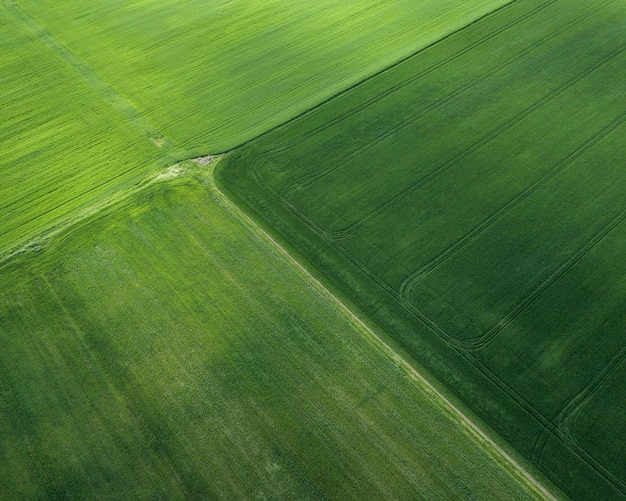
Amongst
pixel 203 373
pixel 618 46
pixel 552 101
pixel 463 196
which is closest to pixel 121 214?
pixel 203 373

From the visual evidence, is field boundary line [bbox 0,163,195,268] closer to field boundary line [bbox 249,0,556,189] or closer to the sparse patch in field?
the sparse patch in field

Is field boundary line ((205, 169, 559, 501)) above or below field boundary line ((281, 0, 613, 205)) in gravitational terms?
below

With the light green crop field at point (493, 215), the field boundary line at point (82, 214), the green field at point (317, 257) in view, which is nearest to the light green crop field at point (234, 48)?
the green field at point (317, 257)

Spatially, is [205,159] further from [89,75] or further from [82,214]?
[89,75]

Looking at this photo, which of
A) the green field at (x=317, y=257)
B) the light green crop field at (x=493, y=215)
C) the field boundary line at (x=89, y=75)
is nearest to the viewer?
the green field at (x=317, y=257)

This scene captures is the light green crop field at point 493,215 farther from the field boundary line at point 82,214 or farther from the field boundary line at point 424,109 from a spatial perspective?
the field boundary line at point 82,214

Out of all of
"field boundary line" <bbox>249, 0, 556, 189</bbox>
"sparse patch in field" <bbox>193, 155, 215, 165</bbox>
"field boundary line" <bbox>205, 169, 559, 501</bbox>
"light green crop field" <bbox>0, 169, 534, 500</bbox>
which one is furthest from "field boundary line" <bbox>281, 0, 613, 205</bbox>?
"sparse patch in field" <bbox>193, 155, 215, 165</bbox>
